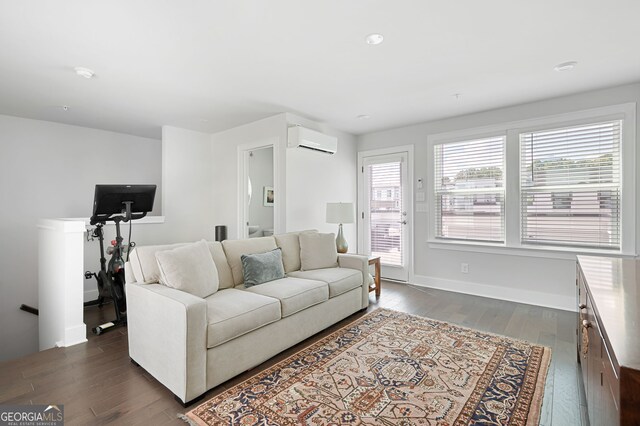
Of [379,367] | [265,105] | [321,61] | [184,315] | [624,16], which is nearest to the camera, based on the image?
[184,315]

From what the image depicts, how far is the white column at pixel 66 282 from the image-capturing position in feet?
9.11

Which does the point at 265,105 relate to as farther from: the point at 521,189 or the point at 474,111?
the point at 521,189

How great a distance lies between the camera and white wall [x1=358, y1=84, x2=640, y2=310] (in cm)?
353

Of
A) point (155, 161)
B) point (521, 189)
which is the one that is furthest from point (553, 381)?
point (155, 161)

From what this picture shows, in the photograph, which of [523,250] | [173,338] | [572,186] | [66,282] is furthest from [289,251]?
[572,186]

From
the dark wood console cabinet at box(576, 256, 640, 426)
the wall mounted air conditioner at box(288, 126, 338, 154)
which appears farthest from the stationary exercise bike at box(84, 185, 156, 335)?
the dark wood console cabinet at box(576, 256, 640, 426)

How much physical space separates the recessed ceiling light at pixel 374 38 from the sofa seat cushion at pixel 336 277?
215 cm

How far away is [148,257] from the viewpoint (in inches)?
94.8

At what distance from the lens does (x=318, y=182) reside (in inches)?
182

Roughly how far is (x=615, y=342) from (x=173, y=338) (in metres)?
2.12

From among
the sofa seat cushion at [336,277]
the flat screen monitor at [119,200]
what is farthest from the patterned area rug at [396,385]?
the flat screen monitor at [119,200]

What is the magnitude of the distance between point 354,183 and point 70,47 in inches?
157
